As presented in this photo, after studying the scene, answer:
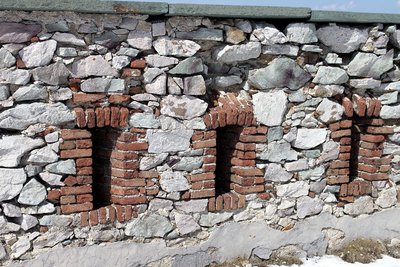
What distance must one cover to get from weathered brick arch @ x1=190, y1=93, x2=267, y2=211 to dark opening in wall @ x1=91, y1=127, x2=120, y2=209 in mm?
713

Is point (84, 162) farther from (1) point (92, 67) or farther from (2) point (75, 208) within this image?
(1) point (92, 67)

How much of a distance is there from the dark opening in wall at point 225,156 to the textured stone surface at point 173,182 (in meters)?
0.46

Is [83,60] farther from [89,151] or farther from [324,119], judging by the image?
[324,119]

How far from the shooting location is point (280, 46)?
15.0ft

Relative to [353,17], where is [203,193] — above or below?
below

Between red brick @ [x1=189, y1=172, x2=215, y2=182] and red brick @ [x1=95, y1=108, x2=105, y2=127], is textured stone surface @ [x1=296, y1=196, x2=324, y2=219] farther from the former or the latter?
red brick @ [x1=95, y1=108, x2=105, y2=127]

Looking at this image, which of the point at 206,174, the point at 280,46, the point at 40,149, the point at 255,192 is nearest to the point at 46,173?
the point at 40,149

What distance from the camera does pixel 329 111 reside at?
491 centimetres

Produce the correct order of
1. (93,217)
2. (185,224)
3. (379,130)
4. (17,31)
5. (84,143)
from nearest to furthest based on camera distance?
(17,31)
(84,143)
(93,217)
(185,224)
(379,130)

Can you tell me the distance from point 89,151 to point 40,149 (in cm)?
38

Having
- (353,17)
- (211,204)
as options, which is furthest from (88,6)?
(353,17)

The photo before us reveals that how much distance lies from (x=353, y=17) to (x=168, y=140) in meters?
2.02

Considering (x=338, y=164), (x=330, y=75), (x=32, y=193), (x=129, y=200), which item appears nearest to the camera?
(x=32, y=193)

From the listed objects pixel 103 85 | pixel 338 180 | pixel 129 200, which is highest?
pixel 103 85
